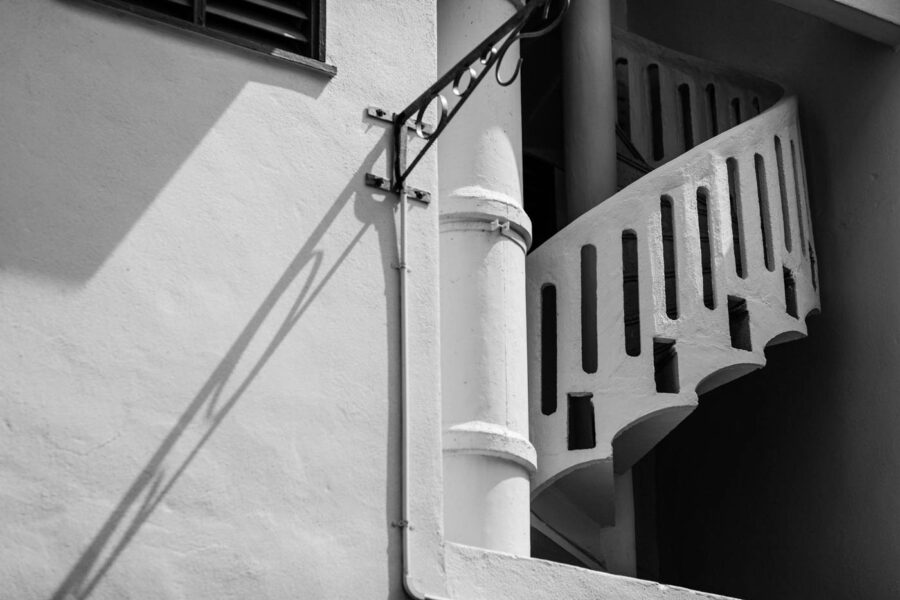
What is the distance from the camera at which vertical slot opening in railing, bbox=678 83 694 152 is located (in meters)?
12.6

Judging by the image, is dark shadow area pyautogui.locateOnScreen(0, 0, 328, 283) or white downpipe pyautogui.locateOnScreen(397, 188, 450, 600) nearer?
dark shadow area pyautogui.locateOnScreen(0, 0, 328, 283)

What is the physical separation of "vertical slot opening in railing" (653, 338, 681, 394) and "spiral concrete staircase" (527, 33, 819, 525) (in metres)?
0.01

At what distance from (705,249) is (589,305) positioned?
1363 millimetres

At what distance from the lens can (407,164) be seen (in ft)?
26.2

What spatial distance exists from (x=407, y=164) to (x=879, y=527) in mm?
4425

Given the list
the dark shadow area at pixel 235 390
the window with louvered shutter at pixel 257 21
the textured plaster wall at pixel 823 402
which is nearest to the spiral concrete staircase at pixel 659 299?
the textured plaster wall at pixel 823 402

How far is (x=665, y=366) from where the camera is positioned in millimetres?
10258

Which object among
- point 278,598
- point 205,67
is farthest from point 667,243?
point 278,598

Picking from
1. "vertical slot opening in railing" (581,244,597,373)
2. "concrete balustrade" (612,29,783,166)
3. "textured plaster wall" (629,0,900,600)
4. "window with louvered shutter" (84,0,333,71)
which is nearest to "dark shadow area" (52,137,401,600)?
"window with louvered shutter" (84,0,333,71)

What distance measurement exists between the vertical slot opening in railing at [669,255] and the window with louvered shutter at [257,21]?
10.3ft

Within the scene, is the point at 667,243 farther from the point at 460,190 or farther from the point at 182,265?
the point at 182,265

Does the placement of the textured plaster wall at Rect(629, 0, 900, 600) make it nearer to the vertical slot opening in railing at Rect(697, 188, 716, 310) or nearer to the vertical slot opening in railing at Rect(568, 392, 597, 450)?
the vertical slot opening in railing at Rect(697, 188, 716, 310)

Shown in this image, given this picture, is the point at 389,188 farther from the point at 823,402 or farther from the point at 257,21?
the point at 823,402

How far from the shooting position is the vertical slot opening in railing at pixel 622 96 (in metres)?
12.7
